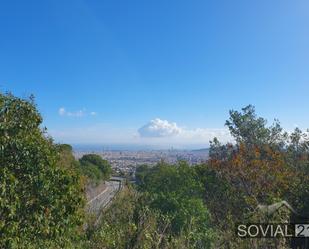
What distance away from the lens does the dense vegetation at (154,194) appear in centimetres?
833

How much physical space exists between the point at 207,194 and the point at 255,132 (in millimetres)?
6880

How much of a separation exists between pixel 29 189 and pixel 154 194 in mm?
10570

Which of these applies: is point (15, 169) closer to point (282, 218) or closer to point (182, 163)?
point (282, 218)

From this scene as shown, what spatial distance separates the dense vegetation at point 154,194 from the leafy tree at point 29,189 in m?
0.02

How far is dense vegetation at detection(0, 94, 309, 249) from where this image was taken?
8328 mm

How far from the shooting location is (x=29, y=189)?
27.3 feet

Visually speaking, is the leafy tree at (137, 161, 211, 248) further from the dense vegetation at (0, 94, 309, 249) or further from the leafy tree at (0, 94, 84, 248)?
the leafy tree at (0, 94, 84, 248)

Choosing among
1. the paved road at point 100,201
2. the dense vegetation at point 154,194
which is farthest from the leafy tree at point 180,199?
the paved road at point 100,201

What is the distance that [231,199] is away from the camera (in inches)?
802

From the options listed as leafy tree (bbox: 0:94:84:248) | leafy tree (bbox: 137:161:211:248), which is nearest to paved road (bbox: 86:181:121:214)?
leafy tree (bbox: 137:161:211:248)

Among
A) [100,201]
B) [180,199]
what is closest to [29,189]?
[180,199]

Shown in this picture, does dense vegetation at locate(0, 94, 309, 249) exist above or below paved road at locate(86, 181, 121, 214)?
above

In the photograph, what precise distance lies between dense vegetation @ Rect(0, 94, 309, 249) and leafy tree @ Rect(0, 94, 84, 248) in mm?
21

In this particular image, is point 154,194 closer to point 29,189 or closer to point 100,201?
point 29,189
